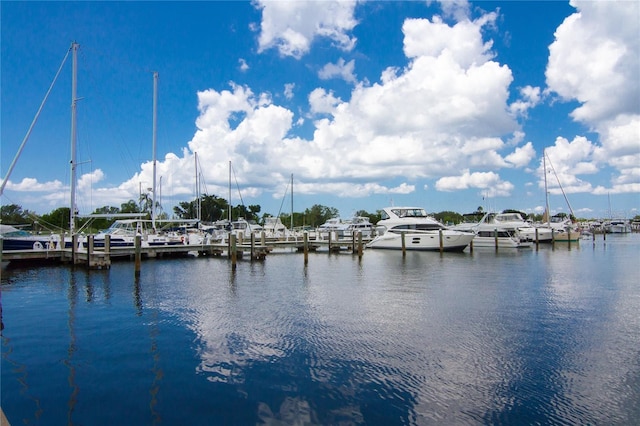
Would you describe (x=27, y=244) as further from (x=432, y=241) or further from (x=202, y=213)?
(x=202, y=213)

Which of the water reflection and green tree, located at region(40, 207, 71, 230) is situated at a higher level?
green tree, located at region(40, 207, 71, 230)

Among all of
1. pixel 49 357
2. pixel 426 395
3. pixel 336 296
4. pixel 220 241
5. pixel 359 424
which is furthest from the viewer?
pixel 220 241

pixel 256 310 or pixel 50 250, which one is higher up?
pixel 50 250

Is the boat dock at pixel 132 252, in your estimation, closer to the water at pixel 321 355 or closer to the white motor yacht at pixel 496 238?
the water at pixel 321 355

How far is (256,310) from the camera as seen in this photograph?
16141 millimetres

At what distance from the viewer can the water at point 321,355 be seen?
7.92 metres

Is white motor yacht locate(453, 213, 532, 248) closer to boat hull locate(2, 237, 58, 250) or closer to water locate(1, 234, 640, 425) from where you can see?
water locate(1, 234, 640, 425)

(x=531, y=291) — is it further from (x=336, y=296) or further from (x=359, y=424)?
(x=359, y=424)

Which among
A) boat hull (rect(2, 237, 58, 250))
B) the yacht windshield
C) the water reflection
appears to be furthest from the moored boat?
the yacht windshield

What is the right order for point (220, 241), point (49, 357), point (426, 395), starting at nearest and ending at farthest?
point (426, 395) < point (49, 357) < point (220, 241)

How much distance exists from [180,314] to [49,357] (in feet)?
16.5

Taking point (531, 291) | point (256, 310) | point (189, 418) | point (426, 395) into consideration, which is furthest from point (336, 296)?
point (189, 418)

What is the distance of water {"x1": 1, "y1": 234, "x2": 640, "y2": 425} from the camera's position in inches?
312

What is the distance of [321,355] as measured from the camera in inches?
426
